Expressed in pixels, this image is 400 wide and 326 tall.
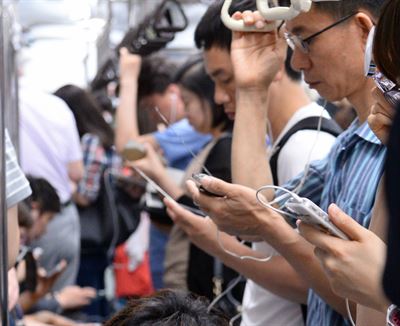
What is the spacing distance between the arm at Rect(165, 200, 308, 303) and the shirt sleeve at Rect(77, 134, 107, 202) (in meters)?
3.29

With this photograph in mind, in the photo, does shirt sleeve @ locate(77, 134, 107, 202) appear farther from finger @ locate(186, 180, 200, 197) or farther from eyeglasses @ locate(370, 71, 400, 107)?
eyeglasses @ locate(370, 71, 400, 107)

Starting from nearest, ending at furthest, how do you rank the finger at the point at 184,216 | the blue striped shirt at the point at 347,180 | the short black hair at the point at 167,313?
the short black hair at the point at 167,313
the blue striped shirt at the point at 347,180
the finger at the point at 184,216

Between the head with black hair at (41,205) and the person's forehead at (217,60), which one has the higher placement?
the person's forehead at (217,60)

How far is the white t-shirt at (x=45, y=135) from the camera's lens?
4.71 metres

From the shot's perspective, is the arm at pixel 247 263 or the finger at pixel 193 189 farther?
the arm at pixel 247 263

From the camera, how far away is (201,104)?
3.78m

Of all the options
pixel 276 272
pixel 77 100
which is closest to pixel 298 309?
pixel 276 272

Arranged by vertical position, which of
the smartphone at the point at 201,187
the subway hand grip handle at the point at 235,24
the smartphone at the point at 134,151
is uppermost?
the subway hand grip handle at the point at 235,24

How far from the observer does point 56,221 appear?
4855 mm

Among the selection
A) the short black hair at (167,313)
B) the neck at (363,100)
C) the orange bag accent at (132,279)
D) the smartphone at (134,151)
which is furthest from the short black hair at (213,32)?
the orange bag accent at (132,279)

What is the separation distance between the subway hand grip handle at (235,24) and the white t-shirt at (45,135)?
8.57 feet

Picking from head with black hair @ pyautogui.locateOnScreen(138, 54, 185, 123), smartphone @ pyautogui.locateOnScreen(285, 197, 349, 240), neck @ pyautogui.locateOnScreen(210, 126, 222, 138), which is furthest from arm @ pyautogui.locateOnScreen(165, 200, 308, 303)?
head with black hair @ pyautogui.locateOnScreen(138, 54, 185, 123)

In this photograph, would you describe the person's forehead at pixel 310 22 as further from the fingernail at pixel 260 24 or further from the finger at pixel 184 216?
the finger at pixel 184 216

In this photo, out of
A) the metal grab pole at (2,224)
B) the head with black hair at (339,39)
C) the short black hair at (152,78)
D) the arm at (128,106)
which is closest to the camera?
the head with black hair at (339,39)
